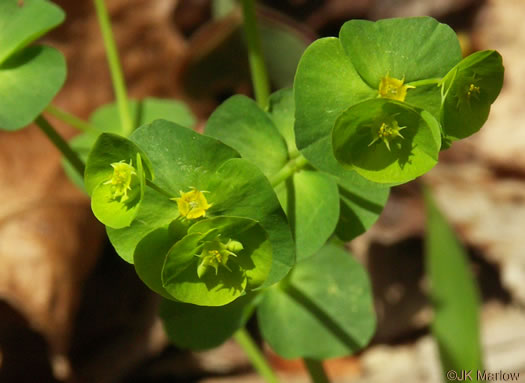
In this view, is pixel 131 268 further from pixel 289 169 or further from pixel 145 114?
pixel 289 169

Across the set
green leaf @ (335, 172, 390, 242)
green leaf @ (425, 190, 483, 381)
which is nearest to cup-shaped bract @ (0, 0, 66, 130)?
green leaf @ (335, 172, 390, 242)

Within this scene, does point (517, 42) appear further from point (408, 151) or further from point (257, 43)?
point (408, 151)

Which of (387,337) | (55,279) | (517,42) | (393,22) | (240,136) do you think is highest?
(393,22)

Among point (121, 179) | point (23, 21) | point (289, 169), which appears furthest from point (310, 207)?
point (23, 21)

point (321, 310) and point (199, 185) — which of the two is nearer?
point (199, 185)

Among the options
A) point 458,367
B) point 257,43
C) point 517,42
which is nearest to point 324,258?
point 458,367

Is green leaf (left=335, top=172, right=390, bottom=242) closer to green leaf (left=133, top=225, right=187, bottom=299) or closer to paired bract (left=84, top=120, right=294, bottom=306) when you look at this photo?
paired bract (left=84, top=120, right=294, bottom=306)
